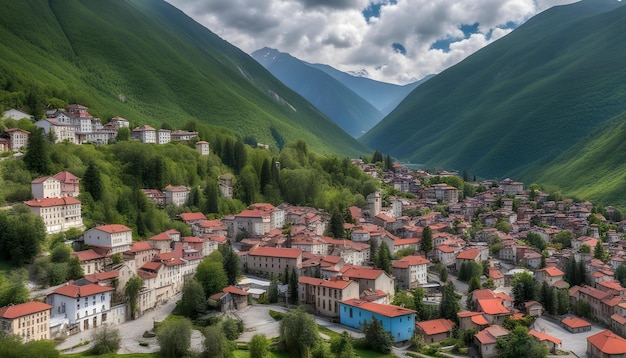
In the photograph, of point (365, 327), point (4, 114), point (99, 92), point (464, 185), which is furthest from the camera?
point (99, 92)

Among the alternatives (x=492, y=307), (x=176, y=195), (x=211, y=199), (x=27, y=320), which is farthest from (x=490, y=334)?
(x=176, y=195)

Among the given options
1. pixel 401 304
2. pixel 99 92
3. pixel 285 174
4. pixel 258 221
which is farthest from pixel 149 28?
pixel 401 304

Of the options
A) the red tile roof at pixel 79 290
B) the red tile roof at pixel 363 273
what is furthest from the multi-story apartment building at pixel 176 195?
the red tile roof at pixel 363 273

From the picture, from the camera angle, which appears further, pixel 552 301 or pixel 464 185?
pixel 464 185

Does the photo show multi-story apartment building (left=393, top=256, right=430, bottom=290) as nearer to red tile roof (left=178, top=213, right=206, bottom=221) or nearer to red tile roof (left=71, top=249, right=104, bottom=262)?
red tile roof (left=178, top=213, right=206, bottom=221)

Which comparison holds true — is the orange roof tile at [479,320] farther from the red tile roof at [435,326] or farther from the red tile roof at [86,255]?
the red tile roof at [86,255]

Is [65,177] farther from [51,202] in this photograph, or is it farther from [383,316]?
[383,316]

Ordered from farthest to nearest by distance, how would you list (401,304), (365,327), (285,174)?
(285,174), (401,304), (365,327)

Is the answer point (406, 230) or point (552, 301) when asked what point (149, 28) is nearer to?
point (406, 230)
